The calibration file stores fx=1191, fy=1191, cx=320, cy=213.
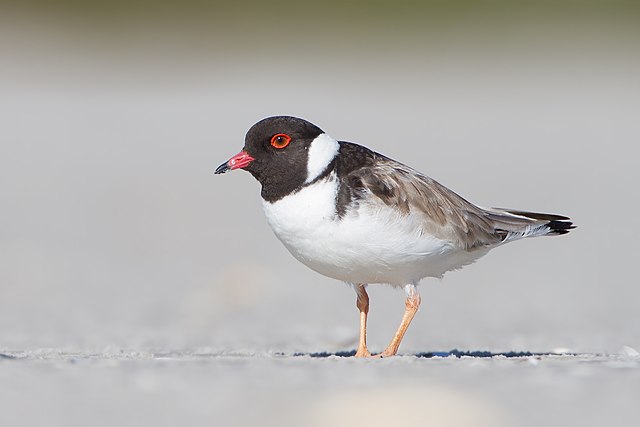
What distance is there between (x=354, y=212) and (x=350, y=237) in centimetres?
15

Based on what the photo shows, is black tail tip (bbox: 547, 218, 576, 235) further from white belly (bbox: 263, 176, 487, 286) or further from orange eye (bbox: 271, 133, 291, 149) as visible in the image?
orange eye (bbox: 271, 133, 291, 149)

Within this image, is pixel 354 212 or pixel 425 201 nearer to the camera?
pixel 354 212

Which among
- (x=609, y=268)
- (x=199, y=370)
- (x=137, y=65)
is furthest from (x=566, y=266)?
(x=137, y=65)

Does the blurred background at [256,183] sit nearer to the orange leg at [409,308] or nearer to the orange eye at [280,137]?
the orange leg at [409,308]

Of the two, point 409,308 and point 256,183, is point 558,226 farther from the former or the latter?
point 256,183

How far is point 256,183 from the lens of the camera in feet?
57.2

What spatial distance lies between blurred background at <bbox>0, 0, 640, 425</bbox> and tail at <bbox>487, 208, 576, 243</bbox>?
100cm

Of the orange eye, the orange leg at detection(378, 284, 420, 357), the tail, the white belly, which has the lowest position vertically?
the orange leg at detection(378, 284, 420, 357)

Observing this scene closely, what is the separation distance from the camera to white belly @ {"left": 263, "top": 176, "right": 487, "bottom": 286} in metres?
6.81

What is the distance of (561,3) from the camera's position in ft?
118

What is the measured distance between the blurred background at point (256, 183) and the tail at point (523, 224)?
3.27 ft

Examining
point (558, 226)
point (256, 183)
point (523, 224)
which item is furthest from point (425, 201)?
point (256, 183)

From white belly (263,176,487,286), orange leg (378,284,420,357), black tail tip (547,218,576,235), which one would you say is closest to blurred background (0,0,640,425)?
black tail tip (547,218,576,235)

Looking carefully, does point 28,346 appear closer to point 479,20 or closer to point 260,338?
point 260,338
